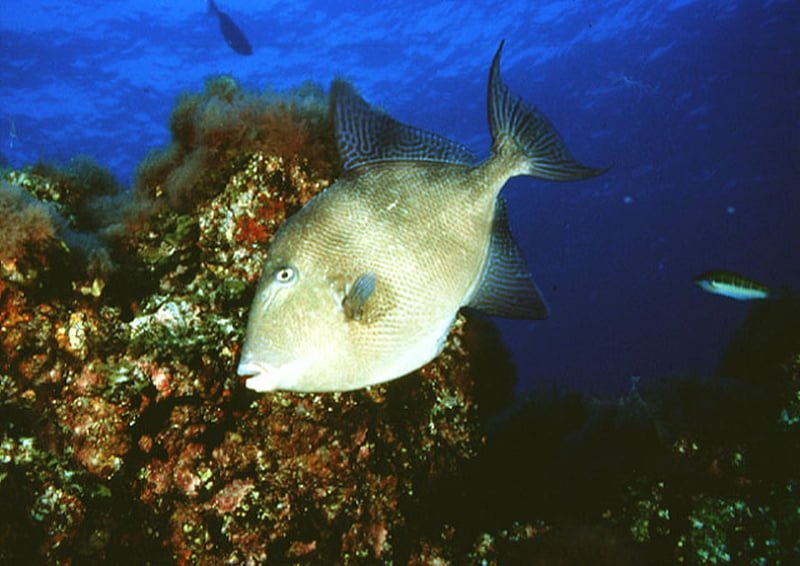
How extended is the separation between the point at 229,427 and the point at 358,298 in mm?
1724

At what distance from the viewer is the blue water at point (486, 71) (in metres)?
25.7

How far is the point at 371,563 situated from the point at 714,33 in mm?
32820

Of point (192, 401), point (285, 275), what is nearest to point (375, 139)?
point (285, 275)

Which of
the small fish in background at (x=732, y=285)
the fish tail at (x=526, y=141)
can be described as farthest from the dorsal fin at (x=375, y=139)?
the small fish in background at (x=732, y=285)

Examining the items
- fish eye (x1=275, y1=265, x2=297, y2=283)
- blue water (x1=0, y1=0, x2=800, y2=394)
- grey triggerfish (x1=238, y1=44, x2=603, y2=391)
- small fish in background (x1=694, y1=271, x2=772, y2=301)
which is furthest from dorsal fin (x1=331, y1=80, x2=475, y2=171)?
blue water (x1=0, y1=0, x2=800, y2=394)

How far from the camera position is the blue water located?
25672mm

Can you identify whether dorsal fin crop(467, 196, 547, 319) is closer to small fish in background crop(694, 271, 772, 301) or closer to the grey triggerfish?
the grey triggerfish

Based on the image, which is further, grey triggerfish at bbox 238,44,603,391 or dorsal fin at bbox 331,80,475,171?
dorsal fin at bbox 331,80,475,171

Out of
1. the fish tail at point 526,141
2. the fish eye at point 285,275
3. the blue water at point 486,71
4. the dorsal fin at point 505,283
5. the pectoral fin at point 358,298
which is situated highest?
the fish tail at point 526,141

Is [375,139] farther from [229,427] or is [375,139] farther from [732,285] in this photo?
[732,285]

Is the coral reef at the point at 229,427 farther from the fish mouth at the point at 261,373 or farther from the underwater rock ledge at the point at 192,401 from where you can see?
the fish mouth at the point at 261,373

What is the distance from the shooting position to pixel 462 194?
199 centimetres

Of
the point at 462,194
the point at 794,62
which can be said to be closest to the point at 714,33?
the point at 794,62

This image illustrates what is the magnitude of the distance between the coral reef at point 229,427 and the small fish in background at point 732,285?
2.16 feet
